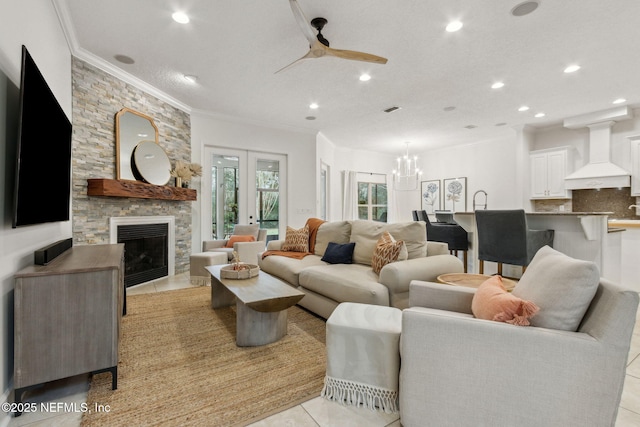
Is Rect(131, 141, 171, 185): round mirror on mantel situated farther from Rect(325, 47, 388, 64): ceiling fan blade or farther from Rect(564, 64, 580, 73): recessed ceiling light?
Rect(564, 64, 580, 73): recessed ceiling light

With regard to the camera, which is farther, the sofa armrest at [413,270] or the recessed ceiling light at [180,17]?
the recessed ceiling light at [180,17]

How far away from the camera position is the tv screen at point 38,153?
61.9 inches

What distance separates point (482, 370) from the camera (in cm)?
122

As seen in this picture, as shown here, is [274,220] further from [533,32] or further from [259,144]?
[533,32]

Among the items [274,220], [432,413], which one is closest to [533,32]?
[432,413]

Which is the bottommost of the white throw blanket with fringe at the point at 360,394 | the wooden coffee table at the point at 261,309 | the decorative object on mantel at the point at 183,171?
the white throw blanket with fringe at the point at 360,394

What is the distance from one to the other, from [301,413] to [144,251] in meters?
3.69

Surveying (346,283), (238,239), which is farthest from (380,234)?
(238,239)

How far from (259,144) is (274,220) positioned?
1543mm

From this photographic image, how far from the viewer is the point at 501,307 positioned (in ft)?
4.25

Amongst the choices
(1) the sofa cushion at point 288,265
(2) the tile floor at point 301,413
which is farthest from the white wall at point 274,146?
(2) the tile floor at point 301,413

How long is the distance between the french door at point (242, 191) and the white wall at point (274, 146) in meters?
0.13

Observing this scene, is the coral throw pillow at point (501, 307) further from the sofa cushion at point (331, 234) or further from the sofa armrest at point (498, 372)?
the sofa cushion at point (331, 234)

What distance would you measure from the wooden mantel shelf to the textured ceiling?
143cm
